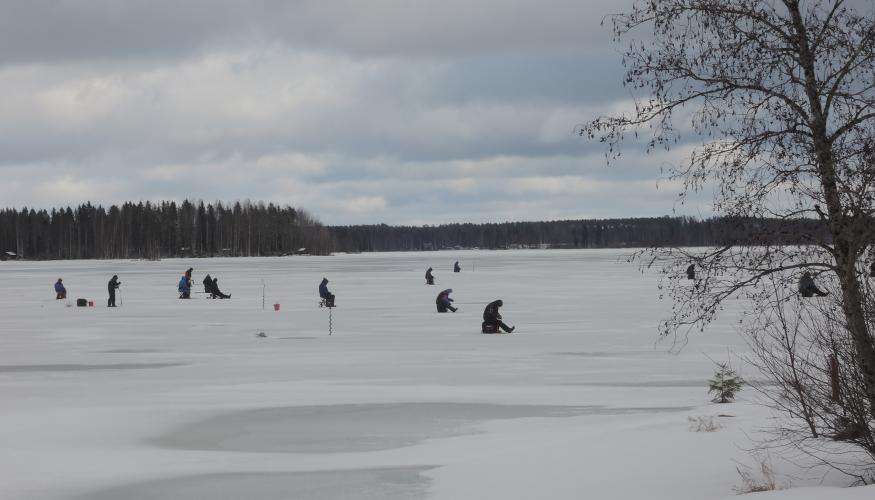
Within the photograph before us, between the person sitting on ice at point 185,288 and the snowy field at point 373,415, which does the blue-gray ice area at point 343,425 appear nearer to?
the snowy field at point 373,415

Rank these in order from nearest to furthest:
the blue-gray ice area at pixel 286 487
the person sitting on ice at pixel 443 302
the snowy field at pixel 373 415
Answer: the blue-gray ice area at pixel 286 487 → the snowy field at pixel 373 415 → the person sitting on ice at pixel 443 302

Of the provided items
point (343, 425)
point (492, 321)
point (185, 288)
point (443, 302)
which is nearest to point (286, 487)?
point (343, 425)

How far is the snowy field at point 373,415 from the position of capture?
11141 mm

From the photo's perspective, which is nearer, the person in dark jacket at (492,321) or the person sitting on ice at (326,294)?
the person in dark jacket at (492,321)

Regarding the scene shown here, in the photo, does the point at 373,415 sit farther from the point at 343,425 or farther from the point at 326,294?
the point at 326,294

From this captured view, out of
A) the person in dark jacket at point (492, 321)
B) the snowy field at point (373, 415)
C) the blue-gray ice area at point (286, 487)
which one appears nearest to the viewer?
the blue-gray ice area at point (286, 487)

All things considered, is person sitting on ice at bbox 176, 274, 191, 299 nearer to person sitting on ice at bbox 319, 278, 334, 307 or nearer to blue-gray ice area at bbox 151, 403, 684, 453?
person sitting on ice at bbox 319, 278, 334, 307

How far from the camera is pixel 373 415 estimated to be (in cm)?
1582

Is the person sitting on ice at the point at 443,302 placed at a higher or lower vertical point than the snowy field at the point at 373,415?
higher

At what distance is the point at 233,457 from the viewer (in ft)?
42.4

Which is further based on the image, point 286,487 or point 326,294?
point 326,294

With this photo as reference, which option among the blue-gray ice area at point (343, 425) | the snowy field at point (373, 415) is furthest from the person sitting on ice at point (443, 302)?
the blue-gray ice area at point (343, 425)

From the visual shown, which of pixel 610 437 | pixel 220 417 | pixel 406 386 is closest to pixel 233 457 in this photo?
pixel 220 417

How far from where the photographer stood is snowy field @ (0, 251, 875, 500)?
36.6 ft
